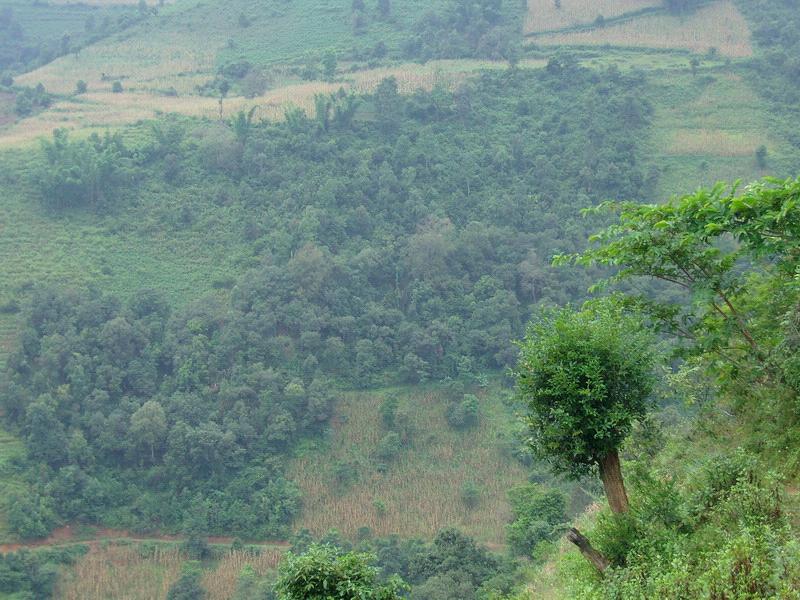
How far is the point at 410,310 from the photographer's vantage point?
98.4ft

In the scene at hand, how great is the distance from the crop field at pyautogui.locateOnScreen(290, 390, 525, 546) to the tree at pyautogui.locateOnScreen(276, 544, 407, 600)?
1484 centimetres

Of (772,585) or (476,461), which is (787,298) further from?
(476,461)

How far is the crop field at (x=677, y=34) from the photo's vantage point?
45219 mm

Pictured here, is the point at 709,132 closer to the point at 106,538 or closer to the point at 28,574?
the point at 106,538

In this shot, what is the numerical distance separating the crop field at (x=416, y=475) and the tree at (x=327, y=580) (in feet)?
48.7

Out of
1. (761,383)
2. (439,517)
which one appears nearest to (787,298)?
(761,383)

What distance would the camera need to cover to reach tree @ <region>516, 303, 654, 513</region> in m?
9.48

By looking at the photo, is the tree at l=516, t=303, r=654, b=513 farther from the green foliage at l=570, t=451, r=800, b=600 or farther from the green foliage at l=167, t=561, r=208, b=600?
the green foliage at l=167, t=561, r=208, b=600

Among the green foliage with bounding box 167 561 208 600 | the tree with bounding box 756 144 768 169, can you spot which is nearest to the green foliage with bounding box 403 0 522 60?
the tree with bounding box 756 144 768 169

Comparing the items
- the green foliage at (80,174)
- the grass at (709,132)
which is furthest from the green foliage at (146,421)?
the grass at (709,132)

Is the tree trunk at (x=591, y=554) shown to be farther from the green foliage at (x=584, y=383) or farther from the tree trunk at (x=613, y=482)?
the green foliage at (x=584, y=383)

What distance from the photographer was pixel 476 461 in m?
25.5

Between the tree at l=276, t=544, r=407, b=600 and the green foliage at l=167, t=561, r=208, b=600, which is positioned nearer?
the tree at l=276, t=544, r=407, b=600

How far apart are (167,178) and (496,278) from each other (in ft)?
44.8
